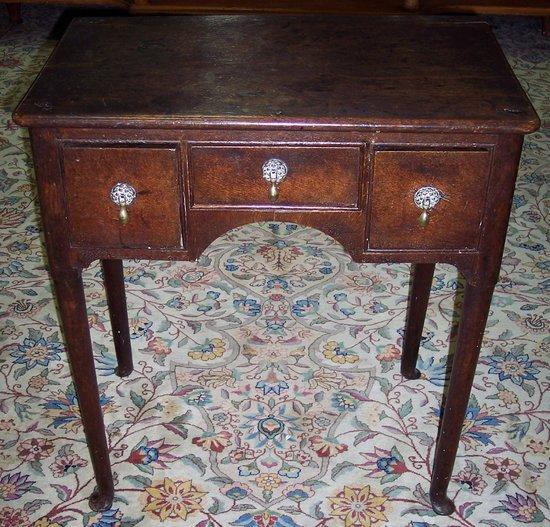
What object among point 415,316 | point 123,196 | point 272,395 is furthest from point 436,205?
point 272,395

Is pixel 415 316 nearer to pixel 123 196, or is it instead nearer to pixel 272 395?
pixel 272 395

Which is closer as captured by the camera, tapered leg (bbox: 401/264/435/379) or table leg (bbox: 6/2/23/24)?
tapered leg (bbox: 401/264/435/379)

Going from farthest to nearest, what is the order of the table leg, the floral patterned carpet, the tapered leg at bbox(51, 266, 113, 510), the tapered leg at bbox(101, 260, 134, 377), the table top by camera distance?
the table leg → the tapered leg at bbox(101, 260, 134, 377) → the floral patterned carpet → the tapered leg at bbox(51, 266, 113, 510) → the table top

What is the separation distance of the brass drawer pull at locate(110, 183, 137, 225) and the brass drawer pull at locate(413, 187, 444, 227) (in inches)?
16.4

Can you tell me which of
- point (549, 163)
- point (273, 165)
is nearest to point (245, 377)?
point (273, 165)

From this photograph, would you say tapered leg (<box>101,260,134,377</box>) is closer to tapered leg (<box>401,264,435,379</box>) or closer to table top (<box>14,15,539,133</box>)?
table top (<box>14,15,539,133</box>)

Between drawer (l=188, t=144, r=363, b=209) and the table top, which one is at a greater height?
the table top

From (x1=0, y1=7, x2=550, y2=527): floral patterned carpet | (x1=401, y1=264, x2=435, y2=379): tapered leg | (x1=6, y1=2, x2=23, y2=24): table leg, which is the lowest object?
(x1=0, y1=7, x2=550, y2=527): floral patterned carpet

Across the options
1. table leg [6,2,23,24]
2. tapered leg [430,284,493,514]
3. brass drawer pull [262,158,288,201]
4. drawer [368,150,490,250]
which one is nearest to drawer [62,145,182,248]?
brass drawer pull [262,158,288,201]

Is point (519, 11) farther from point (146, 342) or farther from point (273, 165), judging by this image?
point (273, 165)

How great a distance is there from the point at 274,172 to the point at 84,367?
48 centimetres

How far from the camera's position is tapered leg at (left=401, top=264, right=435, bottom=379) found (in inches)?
69.0

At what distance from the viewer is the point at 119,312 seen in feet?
Answer: 5.89

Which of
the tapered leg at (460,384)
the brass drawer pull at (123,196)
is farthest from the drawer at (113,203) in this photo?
the tapered leg at (460,384)
